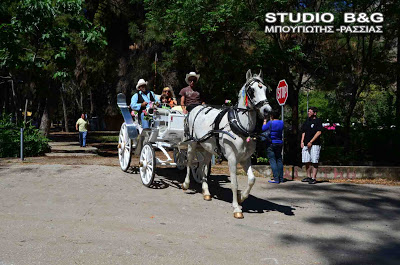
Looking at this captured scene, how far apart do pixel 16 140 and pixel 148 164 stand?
314 inches

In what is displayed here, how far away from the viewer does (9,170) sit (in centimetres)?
1170

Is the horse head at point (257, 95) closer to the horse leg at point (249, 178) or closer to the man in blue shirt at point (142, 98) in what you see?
the horse leg at point (249, 178)

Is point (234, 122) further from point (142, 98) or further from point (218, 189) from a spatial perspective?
point (142, 98)

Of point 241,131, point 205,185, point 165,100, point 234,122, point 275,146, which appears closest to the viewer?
point 241,131

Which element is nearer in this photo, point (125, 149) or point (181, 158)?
point (181, 158)

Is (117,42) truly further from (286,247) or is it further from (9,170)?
(286,247)

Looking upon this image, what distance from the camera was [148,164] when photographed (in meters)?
9.50

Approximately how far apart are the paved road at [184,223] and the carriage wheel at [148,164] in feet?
0.84

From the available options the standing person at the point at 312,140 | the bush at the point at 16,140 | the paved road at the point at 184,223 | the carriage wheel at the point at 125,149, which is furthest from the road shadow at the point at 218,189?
the bush at the point at 16,140

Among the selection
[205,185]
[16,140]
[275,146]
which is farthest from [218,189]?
[16,140]

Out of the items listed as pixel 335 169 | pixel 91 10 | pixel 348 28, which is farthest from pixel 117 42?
pixel 335 169

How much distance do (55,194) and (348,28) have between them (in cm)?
1208

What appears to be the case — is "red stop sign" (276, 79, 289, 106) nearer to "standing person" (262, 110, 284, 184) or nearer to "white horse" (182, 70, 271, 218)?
"standing person" (262, 110, 284, 184)

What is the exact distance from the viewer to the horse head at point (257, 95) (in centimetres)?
673
